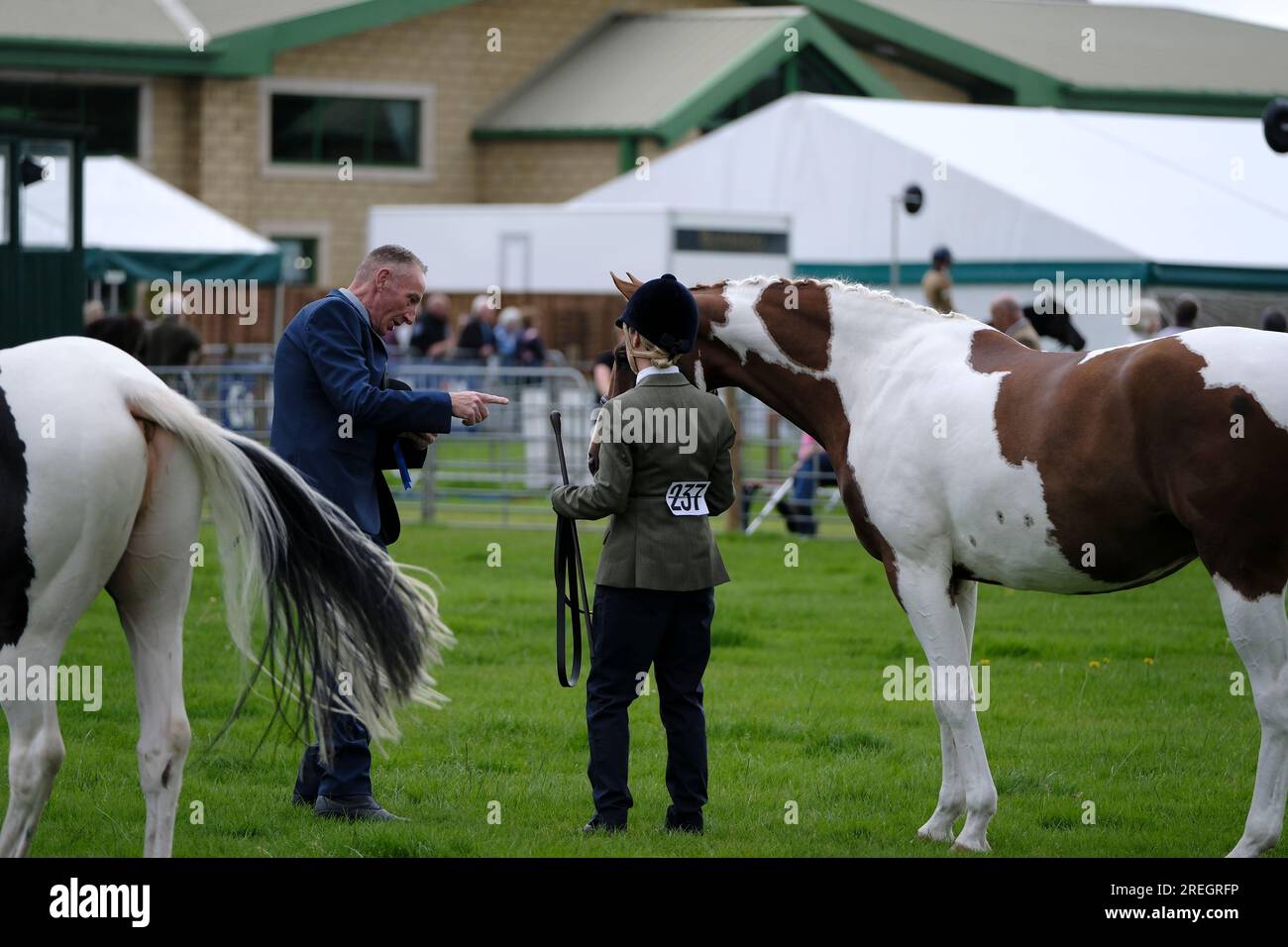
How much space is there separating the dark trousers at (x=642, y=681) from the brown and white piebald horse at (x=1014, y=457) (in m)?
0.73

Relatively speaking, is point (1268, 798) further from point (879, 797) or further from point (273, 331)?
point (273, 331)

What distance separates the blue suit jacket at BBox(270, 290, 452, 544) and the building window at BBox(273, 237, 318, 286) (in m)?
28.9

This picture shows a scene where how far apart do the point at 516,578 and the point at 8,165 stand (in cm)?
588

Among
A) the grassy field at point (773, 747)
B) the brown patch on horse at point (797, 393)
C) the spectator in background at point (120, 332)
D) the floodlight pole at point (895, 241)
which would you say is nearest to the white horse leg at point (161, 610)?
the grassy field at point (773, 747)

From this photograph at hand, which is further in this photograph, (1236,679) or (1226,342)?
(1236,679)

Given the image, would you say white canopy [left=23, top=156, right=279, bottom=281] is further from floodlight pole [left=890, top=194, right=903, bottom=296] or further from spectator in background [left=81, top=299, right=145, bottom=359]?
floodlight pole [left=890, top=194, right=903, bottom=296]

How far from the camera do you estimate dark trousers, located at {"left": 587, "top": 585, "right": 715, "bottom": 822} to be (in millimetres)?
6117

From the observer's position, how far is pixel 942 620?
6.00 meters

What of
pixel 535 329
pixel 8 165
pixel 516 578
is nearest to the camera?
pixel 516 578

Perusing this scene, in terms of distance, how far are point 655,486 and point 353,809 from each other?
162 cm

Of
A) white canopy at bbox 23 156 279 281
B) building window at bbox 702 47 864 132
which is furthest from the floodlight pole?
building window at bbox 702 47 864 132

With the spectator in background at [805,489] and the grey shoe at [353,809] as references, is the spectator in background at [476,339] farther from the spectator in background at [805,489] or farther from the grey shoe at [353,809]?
the grey shoe at [353,809]

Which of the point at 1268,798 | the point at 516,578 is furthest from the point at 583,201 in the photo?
the point at 1268,798

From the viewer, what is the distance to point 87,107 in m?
33.8
